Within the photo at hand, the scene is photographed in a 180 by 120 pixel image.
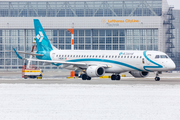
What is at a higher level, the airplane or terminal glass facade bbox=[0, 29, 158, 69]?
terminal glass facade bbox=[0, 29, 158, 69]

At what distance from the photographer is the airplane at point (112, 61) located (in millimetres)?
37531

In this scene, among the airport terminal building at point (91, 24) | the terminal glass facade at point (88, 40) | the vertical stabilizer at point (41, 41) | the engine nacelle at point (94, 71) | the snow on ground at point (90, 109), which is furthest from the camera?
the terminal glass facade at point (88, 40)

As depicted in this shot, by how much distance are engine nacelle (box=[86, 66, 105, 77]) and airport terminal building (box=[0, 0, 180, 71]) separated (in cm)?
3879

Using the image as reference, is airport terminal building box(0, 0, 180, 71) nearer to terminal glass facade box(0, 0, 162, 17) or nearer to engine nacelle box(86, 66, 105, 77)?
terminal glass facade box(0, 0, 162, 17)

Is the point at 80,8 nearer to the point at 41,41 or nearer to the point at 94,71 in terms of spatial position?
the point at 41,41

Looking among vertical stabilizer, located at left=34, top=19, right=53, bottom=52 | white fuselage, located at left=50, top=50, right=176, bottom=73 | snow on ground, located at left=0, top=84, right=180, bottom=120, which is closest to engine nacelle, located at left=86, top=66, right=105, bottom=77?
white fuselage, located at left=50, top=50, right=176, bottom=73

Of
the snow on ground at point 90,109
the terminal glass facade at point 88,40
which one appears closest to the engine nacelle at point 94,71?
the snow on ground at point 90,109

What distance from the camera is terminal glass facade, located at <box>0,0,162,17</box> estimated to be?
256 ft

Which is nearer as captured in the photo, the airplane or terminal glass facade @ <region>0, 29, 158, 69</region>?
the airplane

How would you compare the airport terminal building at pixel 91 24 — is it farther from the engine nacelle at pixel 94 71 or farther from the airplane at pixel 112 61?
the engine nacelle at pixel 94 71

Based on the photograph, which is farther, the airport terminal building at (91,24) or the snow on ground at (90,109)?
the airport terminal building at (91,24)

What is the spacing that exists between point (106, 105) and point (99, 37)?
63713mm

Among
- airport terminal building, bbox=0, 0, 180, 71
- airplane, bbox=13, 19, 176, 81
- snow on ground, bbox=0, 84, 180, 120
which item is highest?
airport terminal building, bbox=0, 0, 180, 71

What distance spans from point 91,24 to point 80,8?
4710mm
